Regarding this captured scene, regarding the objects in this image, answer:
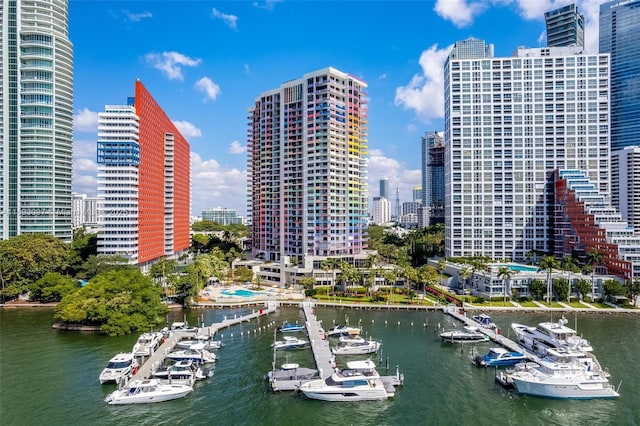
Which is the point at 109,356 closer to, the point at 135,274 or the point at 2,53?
the point at 135,274

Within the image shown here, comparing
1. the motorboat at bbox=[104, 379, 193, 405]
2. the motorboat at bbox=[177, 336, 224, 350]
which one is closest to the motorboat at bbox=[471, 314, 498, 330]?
the motorboat at bbox=[177, 336, 224, 350]

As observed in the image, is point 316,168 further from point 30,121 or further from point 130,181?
point 30,121

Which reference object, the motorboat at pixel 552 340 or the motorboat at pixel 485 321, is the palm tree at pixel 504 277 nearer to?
the motorboat at pixel 485 321

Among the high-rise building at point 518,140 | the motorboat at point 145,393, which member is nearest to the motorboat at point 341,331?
the motorboat at point 145,393

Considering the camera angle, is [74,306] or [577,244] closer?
[74,306]

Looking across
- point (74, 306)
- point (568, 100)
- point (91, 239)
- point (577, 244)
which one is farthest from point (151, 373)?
point (568, 100)

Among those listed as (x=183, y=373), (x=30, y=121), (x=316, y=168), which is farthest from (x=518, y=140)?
(x=30, y=121)
